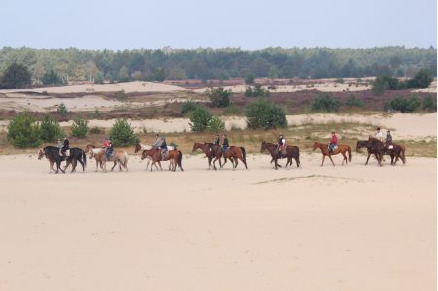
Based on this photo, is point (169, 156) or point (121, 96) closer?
point (169, 156)

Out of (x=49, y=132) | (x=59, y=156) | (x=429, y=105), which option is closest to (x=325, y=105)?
(x=429, y=105)

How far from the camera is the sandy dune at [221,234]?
1259cm

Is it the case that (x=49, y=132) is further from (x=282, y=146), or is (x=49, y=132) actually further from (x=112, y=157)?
(x=282, y=146)

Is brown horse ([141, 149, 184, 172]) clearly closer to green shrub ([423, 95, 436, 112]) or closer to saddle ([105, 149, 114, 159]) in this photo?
saddle ([105, 149, 114, 159])

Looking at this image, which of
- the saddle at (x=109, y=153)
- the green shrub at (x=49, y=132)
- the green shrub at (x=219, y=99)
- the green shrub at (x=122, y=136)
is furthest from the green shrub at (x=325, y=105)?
the saddle at (x=109, y=153)

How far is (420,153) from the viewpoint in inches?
1468

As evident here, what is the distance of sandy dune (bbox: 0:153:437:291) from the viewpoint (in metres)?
12.6

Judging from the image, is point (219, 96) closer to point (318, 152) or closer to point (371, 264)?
point (318, 152)

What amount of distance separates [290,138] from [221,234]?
27772mm

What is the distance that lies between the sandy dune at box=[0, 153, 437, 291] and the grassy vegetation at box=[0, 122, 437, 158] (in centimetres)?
1278

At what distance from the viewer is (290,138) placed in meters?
43.5

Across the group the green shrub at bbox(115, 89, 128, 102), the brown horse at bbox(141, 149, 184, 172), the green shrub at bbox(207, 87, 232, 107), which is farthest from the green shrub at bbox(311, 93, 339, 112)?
the green shrub at bbox(115, 89, 128, 102)

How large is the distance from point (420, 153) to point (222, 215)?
20673mm

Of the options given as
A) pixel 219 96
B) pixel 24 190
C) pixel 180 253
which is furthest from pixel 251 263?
pixel 219 96
